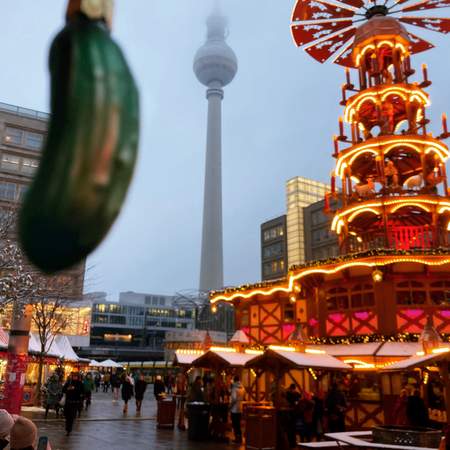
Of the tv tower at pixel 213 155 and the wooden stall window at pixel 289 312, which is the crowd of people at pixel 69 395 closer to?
the wooden stall window at pixel 289 312

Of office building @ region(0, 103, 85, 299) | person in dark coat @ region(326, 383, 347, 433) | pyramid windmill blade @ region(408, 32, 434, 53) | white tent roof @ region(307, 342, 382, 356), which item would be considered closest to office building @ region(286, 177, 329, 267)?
office building @ region(0, 103, 85, 299)

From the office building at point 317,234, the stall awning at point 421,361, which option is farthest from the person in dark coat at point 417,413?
the office building at point 317,234

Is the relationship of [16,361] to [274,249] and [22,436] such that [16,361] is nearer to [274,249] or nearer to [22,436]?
[22,436]

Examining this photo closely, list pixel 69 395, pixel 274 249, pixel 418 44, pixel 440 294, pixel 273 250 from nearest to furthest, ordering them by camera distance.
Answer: pixel 69 395, pixel 440 294, pixel 418 44, pixel 274 249, pixel 273 250

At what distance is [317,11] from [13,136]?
44113mm

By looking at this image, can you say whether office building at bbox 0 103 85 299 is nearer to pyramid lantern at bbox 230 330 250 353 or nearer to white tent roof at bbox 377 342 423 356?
pyramid lantern at bbox 230 330 250 353

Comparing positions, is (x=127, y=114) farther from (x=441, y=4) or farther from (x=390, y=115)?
(x=441, y=4)

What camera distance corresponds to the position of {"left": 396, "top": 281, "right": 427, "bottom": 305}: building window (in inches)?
889

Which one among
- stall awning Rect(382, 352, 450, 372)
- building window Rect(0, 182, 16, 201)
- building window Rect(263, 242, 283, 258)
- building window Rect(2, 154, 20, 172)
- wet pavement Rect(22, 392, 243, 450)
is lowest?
wet pavement Rect(22, 392, 243, 450)

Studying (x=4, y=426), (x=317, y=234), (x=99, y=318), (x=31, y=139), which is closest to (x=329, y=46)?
(x=4, y=426)

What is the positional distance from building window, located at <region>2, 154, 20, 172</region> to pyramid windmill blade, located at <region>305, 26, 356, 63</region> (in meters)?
40.5

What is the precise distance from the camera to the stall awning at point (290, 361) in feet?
54.5

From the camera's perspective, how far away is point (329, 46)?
113ft

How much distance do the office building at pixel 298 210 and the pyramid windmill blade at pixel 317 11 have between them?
58.9m
